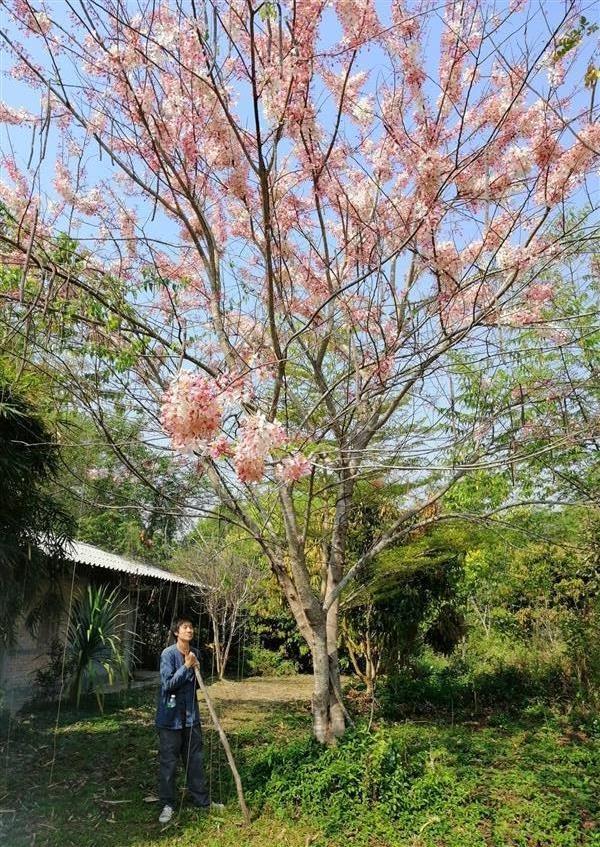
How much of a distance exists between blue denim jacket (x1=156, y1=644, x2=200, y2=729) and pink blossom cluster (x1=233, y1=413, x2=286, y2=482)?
8.91 feet

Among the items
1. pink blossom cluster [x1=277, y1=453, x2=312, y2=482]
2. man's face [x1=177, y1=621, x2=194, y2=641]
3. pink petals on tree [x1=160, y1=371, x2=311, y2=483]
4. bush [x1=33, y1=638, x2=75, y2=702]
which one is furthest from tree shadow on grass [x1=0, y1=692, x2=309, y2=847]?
pink petals on tree [x1=160, y1=371, x2=311, y2=483]

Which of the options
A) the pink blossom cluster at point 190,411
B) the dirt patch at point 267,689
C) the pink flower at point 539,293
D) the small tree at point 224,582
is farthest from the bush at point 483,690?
the pink blossom cluster at point 190,411

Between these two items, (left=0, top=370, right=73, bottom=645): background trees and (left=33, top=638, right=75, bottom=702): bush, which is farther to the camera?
(left=33, top=638, right=75, bottom=702): bush

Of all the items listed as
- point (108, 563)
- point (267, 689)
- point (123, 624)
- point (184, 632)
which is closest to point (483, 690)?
point (267, 689)

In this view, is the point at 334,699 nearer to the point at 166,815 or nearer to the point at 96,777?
the point at 166,815

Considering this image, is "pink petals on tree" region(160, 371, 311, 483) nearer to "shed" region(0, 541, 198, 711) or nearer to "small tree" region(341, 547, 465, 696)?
"shed" region(0, 541, 198, 711)

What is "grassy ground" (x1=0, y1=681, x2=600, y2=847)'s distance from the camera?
4020 millimetres

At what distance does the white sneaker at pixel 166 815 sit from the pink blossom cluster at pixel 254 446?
316 cm

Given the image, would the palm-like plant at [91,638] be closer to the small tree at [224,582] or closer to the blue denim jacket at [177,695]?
the blue denim jacket at [177,695]

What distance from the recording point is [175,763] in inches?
175

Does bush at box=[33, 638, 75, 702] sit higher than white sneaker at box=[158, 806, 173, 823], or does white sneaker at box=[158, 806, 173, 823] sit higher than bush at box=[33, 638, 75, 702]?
bush at box=[33, 638, 75, 702]

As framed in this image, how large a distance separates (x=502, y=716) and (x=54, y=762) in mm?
4922

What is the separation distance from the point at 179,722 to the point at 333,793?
1.21 meters

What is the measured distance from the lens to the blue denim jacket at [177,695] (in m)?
4.48
